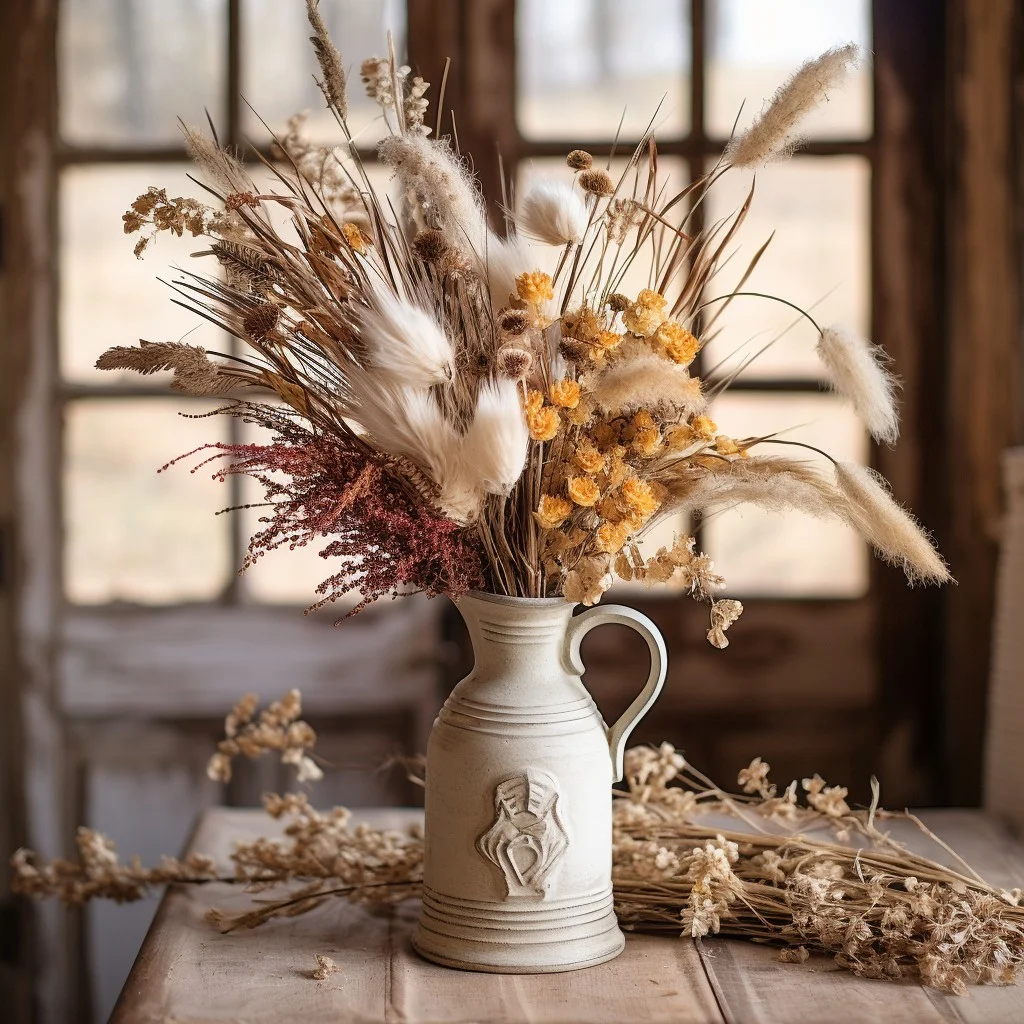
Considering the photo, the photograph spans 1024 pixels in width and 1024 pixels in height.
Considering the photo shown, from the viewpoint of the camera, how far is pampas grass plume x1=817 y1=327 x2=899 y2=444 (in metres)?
0.99

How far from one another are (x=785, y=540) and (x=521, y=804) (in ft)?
4.10

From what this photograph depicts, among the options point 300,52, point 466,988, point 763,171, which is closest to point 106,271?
point 300,52

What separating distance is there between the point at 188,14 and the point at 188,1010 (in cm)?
168

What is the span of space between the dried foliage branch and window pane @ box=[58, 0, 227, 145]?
1283 mm

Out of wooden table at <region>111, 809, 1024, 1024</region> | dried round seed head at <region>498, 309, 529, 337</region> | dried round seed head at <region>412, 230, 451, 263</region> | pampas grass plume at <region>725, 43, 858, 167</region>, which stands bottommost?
wooden table at <region>111, 809, 1024, 1024</region>

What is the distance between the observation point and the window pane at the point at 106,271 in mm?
2148

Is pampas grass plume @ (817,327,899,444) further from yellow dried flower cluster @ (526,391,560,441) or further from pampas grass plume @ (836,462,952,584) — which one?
yellow dried flower cluster @ (526,391,560,441)

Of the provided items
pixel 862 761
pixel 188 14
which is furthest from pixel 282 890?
pixel 188 14

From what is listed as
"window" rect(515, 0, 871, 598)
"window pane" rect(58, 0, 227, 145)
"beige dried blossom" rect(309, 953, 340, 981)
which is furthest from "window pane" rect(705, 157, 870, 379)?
"beige dried blossom" rect(309, 953, 340, 981)

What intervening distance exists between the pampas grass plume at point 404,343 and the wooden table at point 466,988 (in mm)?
469

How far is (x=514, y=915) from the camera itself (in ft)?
3.39

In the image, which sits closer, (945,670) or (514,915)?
(514,915)

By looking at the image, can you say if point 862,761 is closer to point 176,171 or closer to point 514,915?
point 514,915

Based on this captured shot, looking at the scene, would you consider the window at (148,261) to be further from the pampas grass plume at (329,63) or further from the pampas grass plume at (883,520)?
the pampas grass plume at (883,520)
